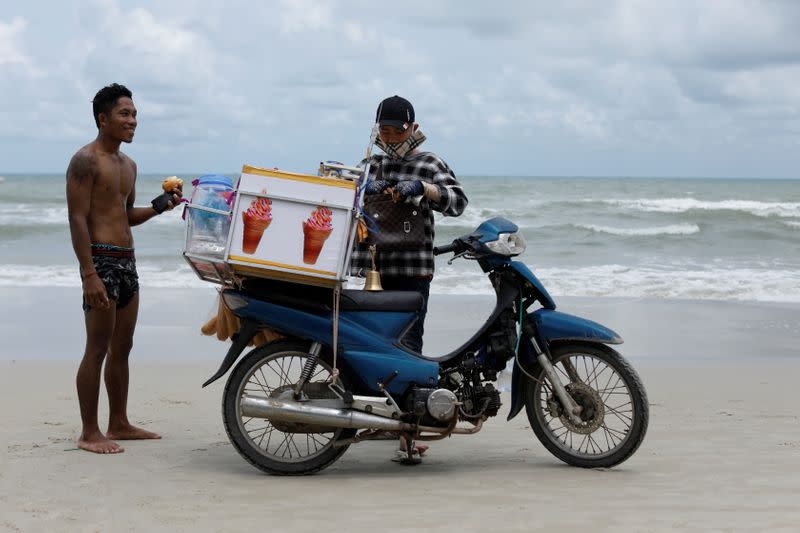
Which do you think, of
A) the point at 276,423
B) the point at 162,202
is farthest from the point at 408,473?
the point at 162,202

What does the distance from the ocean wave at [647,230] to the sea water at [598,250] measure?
0.05m

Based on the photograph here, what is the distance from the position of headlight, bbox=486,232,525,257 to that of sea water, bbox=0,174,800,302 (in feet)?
27.8

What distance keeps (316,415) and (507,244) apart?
3.56 feet

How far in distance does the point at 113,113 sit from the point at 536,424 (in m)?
2.43

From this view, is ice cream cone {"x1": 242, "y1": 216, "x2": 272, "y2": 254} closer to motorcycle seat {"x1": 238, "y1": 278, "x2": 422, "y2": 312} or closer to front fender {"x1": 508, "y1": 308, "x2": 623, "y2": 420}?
motorcycle seat {"x1": 238, "y1": 278, "x2": 422, "y2": 312}

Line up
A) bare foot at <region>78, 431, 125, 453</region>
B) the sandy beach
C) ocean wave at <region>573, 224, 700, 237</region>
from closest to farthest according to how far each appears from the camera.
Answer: the sandy beach → bare foot at <region>78, 431, 125, 453</region> → ocean wave at <region>573, 224, 700, 237</region>

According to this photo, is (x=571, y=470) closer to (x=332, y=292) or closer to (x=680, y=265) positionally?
(x=332, y=292)

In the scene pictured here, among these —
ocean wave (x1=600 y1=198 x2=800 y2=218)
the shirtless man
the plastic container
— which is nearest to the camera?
the plastic container

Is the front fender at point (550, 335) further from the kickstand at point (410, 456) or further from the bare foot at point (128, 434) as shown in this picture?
the bare foot at point (128, 434)

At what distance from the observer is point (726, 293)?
13.2 meters

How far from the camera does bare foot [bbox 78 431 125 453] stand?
4898mm

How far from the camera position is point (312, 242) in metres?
4.20

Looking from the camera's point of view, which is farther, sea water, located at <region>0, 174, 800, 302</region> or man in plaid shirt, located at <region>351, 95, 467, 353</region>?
sea water, located at <region>0, 174, 800, 302</region>

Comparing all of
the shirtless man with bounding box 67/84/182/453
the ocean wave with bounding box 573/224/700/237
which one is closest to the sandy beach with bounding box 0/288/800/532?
the shirtless man with bounding box 67/84/182/453
